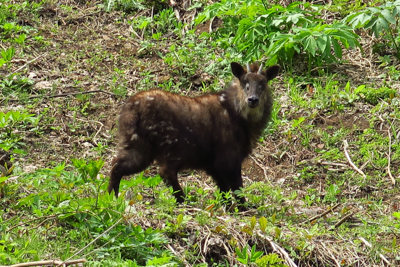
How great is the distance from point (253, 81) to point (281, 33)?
2.69 m

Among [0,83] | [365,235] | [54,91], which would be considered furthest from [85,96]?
[365,235]

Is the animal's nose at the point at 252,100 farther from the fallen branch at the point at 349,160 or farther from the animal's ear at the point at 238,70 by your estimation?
the fallen branch at the point at 349,160

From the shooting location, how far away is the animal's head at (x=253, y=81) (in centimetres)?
697

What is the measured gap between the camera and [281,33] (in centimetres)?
954

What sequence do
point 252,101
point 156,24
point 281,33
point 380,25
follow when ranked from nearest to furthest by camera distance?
point 252,101, point 380,25, point 281,33, point 156,24

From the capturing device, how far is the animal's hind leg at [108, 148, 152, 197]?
6.32 m

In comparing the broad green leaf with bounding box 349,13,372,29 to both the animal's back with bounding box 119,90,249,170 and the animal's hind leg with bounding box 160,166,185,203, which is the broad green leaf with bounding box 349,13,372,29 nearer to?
the animal's back with bounding box 119,90,249,170

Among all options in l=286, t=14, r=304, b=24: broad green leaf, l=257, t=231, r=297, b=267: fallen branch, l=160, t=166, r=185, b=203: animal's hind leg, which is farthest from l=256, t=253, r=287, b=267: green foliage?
l=286, t=14, r=304, b=24: broad green leaf

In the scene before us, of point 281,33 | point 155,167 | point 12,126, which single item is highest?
point 281,33

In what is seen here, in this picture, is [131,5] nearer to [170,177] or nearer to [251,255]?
[170,177]

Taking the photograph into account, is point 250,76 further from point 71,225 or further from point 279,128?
point 71,225

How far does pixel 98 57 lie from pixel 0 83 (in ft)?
6.57

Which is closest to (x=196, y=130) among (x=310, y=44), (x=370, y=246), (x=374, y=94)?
(x=370, y=246)

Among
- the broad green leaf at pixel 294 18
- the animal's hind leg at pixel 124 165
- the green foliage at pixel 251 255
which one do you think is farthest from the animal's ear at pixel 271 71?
the green foliage at pixel 251 255
